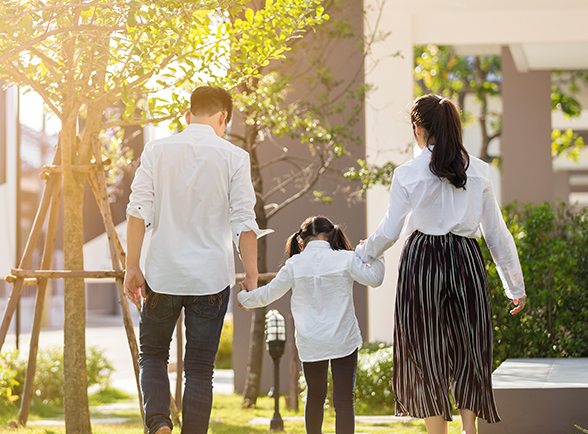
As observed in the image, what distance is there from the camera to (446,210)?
3100 millimetres

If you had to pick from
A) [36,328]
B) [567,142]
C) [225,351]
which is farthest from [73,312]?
→ [567,142]

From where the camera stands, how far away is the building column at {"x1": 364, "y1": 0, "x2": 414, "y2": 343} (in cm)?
695

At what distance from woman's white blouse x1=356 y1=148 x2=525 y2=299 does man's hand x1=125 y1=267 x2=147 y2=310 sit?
105 cm

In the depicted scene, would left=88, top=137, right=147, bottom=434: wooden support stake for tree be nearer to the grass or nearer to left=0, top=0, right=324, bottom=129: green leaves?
left=0, top=0, right=324, bottom=129: green leaves

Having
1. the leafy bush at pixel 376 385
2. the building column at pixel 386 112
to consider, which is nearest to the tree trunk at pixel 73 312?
the leafy bush at pixel 376 385

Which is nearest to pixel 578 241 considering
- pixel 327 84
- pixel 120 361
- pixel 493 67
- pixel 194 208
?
pixel 327 84

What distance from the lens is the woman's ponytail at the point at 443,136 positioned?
3.08 m

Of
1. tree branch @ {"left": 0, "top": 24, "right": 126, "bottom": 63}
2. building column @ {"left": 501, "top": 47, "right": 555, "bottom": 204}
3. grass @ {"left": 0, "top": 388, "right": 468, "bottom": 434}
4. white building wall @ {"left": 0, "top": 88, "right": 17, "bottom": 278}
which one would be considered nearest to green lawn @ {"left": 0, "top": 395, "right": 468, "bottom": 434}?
grass @ {"left": 0, "top": 388, "right": 468, "bottom": 434}

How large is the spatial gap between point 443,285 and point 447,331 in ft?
0.66

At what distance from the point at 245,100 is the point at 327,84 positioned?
4.42ft

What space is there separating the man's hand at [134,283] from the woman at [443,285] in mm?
1089

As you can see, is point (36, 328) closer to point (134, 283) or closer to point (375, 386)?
point (134, 283)

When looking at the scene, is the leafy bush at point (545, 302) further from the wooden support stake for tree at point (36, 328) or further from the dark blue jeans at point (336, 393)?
the wooden support stake for tree at point (36, 328)

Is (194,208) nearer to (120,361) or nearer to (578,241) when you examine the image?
(578,241)
